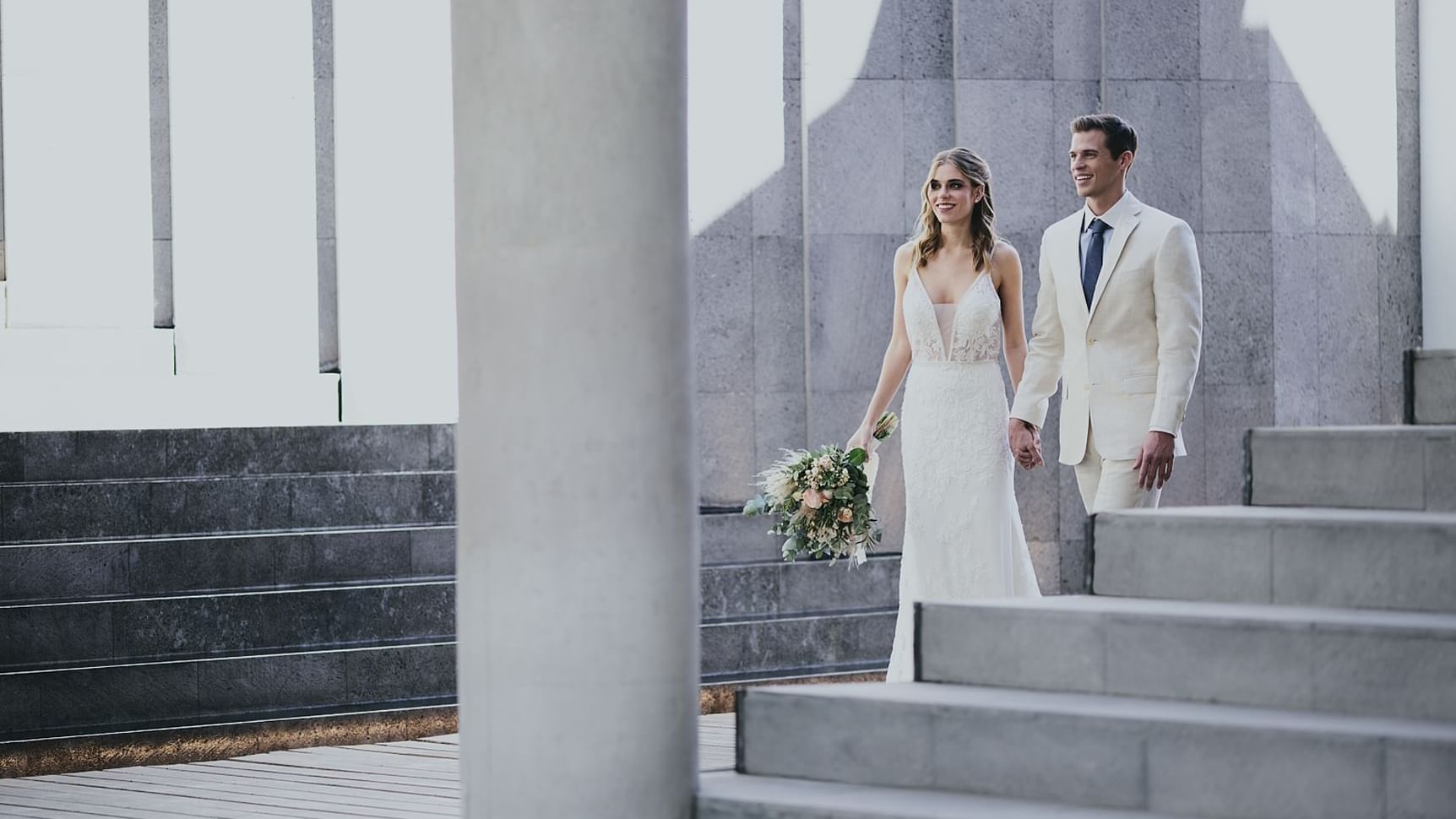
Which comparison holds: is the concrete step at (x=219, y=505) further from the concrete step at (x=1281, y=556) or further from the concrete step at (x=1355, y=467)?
the concrete step at (x=1355, y=467)

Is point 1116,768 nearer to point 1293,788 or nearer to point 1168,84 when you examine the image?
point 1293,788

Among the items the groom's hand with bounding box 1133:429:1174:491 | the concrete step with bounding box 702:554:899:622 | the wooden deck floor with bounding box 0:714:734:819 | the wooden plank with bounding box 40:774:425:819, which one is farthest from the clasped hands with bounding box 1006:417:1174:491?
the concrete step with bounding box 702:554:899:622

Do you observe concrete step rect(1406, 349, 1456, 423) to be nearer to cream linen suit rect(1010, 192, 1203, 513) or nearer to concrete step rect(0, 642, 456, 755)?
cream linen suit rect(1010, 192, 1203, 513)

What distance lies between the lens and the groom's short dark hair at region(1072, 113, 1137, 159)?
6.34 metres

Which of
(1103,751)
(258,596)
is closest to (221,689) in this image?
(258,596)

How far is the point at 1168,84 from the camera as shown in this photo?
11055 mm

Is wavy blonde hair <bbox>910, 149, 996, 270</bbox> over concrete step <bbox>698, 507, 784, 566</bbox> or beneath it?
over

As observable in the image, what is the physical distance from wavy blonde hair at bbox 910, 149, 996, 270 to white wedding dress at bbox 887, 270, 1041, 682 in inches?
5.8

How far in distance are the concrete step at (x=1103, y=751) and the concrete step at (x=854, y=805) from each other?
61 mm

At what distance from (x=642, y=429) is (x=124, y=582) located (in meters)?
4.80

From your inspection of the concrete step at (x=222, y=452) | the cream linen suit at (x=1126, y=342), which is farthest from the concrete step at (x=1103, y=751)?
the concrete step at (x=222, y=452)

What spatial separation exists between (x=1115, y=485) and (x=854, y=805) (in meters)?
2.25

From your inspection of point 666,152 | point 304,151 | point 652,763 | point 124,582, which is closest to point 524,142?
point 666,152

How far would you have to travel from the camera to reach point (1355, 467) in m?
5.32
